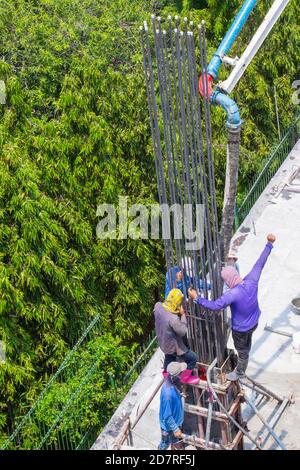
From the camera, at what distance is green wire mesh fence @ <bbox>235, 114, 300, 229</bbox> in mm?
15305

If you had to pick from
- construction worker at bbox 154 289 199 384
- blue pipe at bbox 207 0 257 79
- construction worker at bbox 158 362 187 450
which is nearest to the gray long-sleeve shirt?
construction worker at bbox 154 289 199 384

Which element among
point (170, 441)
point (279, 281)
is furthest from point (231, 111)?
point (279, 281)

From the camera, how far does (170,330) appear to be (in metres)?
9.70

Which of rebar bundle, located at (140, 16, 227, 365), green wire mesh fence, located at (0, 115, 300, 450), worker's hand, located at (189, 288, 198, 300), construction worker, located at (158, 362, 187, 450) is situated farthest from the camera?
green wire mesh fence, located at (0, 115, 300, 450)

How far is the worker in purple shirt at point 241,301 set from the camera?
377 inches

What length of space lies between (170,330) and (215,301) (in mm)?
587

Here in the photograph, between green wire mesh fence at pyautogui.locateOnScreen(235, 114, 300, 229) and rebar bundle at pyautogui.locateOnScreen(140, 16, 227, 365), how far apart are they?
5.04m

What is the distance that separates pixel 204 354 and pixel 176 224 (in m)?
1.58

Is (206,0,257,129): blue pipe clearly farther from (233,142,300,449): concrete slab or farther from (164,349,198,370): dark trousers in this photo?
(233,142,300,449): concrete slab

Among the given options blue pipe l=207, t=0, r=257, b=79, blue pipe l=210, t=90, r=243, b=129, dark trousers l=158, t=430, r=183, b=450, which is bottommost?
dark trousers l=158, t=430, r=183, b=450

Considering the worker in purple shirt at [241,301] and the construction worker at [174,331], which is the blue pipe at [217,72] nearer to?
the worker in purple shirt at [241,301]

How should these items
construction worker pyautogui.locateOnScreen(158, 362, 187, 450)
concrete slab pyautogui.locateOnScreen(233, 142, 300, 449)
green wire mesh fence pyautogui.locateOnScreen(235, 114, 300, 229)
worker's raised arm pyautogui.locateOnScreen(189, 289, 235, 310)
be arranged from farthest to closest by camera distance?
green wire mesh fence pyautogui.locateOnScreen(235, 114, 300, 229)
concrete slab pyautogui.locateOnScreen(233, 142, 300, 449)
construction worker pyautogui.locateOnScreen(158, 362, 187, 450)
worker's raised arm pyautogui.locateOnScreen(189, 289, 235, 310)

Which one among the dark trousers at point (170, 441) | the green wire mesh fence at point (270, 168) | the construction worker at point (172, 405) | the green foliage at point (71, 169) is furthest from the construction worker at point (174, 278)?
the green wire mesh fence at point (270, 168)

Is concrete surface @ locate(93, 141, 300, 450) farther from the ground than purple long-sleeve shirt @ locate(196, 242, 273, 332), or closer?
closer
